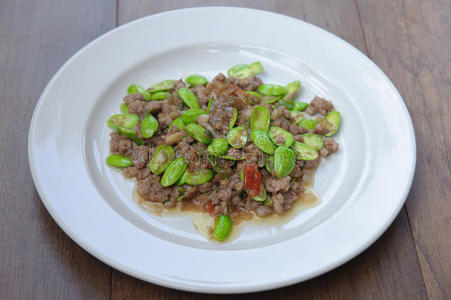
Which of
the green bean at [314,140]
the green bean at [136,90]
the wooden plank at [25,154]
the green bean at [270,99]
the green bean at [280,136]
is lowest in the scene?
the wooden plank at [25,154]

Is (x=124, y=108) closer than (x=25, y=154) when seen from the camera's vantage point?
No

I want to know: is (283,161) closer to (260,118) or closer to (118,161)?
(260,118)

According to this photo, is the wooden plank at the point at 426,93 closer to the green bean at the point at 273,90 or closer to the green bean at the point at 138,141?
the green bean at the point at 273,90

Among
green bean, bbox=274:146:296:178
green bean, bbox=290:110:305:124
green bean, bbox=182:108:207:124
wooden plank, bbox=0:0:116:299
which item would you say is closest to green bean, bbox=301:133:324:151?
green bean, bbox=290:110:305:124

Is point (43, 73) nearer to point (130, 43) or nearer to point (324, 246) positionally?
point (130, 43)

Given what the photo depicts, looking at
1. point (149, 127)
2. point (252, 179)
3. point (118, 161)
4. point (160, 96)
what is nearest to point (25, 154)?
point (118, 161)

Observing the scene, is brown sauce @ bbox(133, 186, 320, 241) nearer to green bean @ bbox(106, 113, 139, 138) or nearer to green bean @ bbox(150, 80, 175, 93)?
green bean @ bbox(106, 113, 139, 138)

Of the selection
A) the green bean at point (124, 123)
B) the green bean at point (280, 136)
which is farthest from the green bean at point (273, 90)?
the green bean at point (124, 123)
